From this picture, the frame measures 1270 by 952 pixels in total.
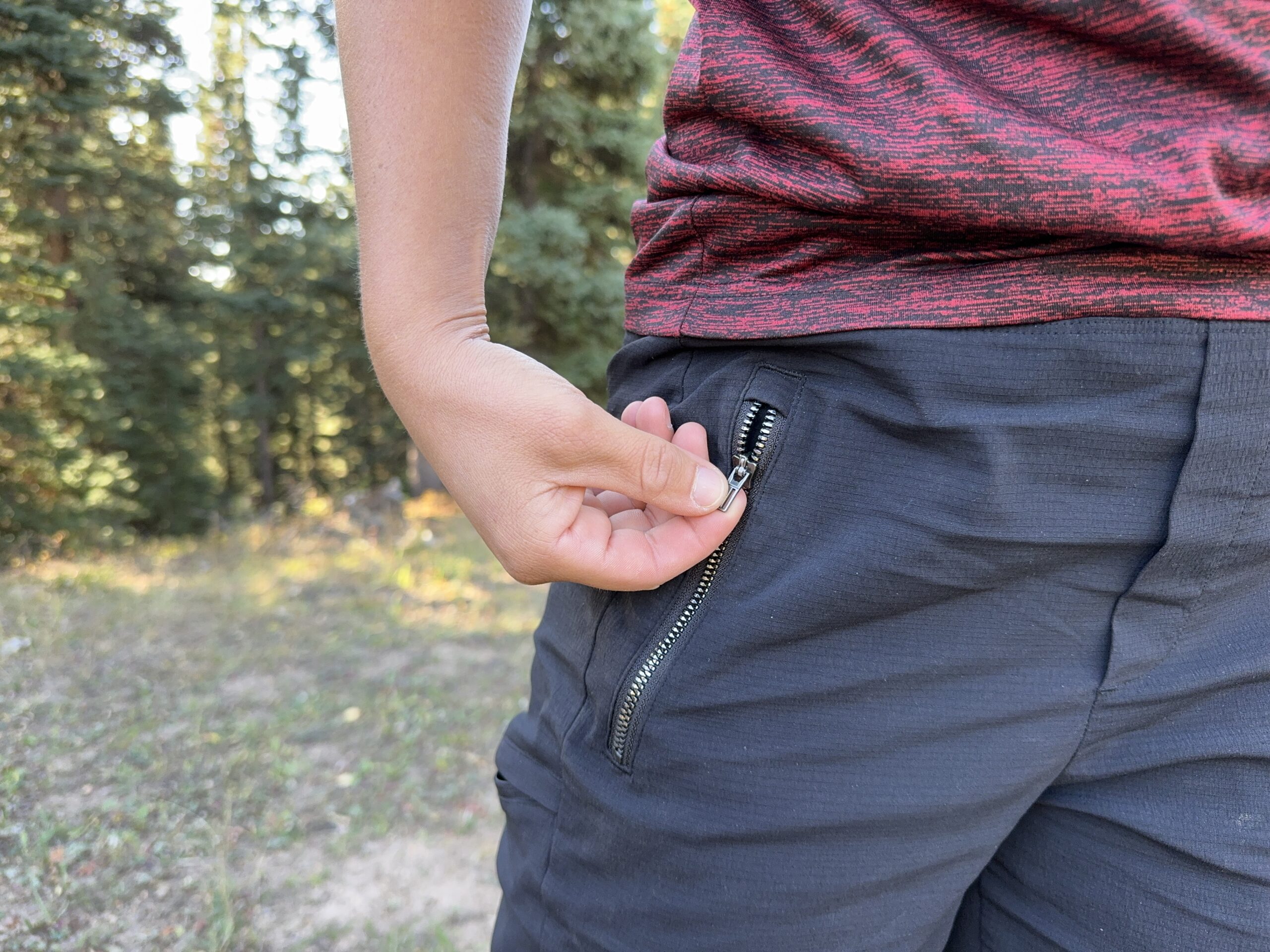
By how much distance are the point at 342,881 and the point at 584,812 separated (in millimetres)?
2147

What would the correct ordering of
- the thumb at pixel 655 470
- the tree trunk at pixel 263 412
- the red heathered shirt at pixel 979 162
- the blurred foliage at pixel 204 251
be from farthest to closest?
the tree trunk at pixel 263 412 → the blurred foliage at pixel 204 251 → the thumb at pixel 655 470 → the red heathered shirt at pixel 979 162

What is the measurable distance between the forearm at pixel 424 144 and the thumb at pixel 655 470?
0.25 metres

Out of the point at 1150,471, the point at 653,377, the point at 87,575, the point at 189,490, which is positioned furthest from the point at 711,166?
the point at 189,490

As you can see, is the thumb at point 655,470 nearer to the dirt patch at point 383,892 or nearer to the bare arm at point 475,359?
the bare arm at point 475,359

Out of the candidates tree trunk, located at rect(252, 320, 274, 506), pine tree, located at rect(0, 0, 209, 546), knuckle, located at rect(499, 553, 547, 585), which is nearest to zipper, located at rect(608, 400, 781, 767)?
knuckle, located at rect(499, 553, 547, 585)

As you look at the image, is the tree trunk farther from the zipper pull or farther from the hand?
the zipper pull

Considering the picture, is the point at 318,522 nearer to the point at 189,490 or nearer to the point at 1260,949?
the point at 189,490

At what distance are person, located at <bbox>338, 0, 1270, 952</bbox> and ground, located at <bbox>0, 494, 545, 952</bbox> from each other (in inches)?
74.7

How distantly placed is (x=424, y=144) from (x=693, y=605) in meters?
0.61

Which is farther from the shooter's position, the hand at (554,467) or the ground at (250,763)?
the ground at (250,763)

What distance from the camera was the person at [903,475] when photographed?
0.75 meters

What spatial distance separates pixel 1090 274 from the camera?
2.51 ft

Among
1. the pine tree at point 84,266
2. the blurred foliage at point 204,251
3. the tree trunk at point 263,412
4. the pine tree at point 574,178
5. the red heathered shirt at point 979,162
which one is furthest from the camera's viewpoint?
the tree trunk at point 263,412

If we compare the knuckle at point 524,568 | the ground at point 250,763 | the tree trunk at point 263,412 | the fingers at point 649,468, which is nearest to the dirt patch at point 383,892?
the ground at point 250,763
